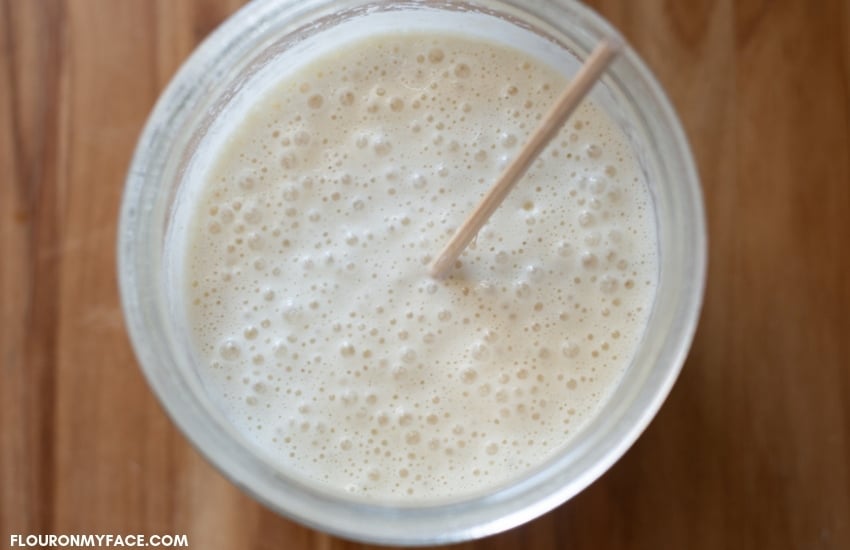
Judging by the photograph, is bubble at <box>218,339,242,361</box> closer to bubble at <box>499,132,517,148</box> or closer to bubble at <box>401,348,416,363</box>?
bubble at <box>401,348,416,363</box>

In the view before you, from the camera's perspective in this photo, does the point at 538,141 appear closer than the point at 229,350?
Yes

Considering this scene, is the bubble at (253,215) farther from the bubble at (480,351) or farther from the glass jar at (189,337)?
the bubble at (480,351)

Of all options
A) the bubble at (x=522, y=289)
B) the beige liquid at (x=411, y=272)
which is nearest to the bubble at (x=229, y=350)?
the beige liquid at (x=411, y=272)

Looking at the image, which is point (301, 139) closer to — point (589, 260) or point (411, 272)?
point (411, 272)

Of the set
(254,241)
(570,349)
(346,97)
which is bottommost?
(570,349)

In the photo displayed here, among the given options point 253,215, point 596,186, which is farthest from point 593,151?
point 253,215

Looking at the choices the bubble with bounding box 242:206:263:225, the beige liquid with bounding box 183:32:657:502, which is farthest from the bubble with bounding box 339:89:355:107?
the bubble with bounding box 242:206:263:225
